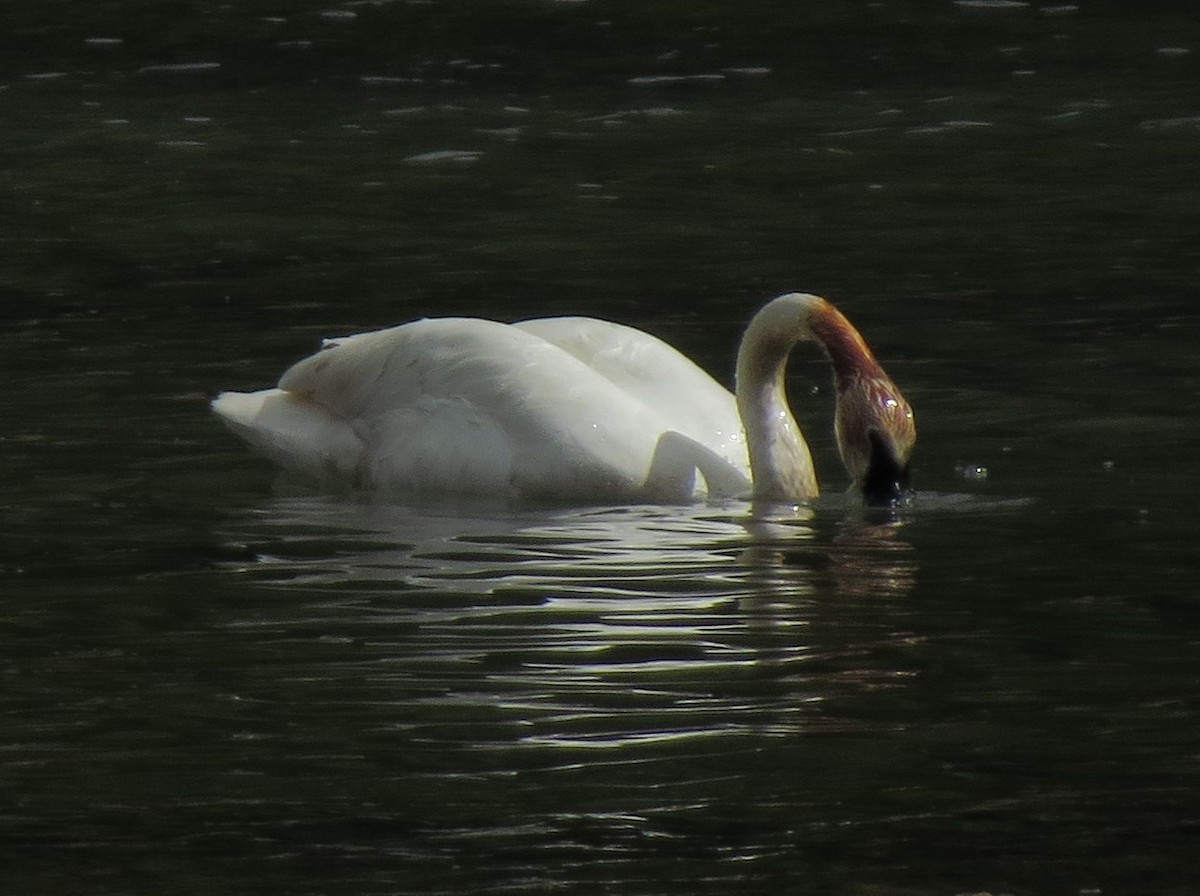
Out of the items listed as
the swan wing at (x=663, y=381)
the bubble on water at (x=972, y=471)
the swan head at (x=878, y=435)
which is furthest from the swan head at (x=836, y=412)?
the bubble on water at (x=972, y=471)

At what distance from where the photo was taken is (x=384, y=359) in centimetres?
1109

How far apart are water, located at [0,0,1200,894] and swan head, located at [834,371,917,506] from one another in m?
0.15

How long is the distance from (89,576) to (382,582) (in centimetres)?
89

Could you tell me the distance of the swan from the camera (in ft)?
33.7

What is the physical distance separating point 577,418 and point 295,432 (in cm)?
127

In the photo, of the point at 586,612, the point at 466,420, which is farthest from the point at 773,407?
the point at 586,612

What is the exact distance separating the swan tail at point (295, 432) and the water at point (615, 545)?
175 millimetres

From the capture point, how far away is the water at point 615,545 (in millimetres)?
6504

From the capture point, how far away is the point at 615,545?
31.4ft

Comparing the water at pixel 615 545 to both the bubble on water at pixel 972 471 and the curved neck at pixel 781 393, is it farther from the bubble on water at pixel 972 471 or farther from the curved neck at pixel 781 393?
the curved neck at pixel 781 393

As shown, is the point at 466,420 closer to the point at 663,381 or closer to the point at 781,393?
the point at 663,381

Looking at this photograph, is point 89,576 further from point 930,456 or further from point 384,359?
point 930,456

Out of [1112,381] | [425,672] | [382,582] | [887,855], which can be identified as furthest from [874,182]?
[887,855]

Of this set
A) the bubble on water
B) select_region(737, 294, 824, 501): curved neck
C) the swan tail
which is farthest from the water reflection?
the bubble on water
